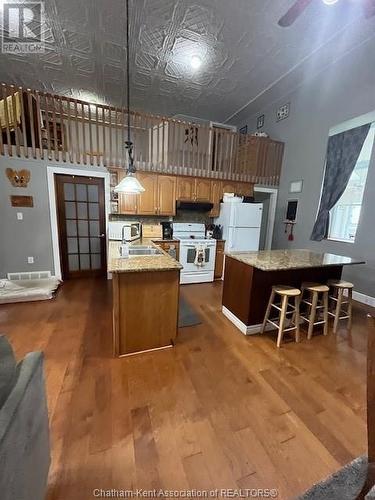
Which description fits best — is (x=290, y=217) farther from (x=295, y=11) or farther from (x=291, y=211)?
(x=295, y=11)

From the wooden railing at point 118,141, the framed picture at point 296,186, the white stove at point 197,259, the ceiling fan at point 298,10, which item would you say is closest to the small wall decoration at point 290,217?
the framed picture at point 296,186

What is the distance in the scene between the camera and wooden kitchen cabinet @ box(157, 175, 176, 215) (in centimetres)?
448

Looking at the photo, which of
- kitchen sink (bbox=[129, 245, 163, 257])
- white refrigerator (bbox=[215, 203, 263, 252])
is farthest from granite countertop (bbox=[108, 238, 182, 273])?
white refrigerator (bbox=[215, 203, 263, 252])

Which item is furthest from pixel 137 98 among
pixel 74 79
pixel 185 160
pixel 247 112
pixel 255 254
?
Answer: pixel 255 254

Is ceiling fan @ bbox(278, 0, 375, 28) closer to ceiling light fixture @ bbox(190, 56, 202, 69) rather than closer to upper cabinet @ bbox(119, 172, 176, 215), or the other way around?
ceiling light fixture @ bbox(190, 56, 202, 69)

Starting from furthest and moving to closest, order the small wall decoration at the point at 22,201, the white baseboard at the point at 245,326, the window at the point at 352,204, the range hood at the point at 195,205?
the range hood at the point at 195,205, the small wall decoration at the point at 22,201, the window at the point at 352,204, the white baseboard at the point at 245,326

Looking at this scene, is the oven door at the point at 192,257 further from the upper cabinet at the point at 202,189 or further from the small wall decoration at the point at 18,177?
the small wall decoration at the point at 18,177

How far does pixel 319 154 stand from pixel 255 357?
4074mm

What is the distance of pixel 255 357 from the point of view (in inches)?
89.0

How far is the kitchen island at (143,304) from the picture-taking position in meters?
2.12

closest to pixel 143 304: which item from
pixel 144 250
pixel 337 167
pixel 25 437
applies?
pixel 144 250

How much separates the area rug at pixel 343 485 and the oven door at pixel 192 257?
3.77 metres

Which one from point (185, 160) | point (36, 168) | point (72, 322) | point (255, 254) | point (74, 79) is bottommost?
point (72, 322)

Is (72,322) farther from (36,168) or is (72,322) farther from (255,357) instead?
(36,168)
